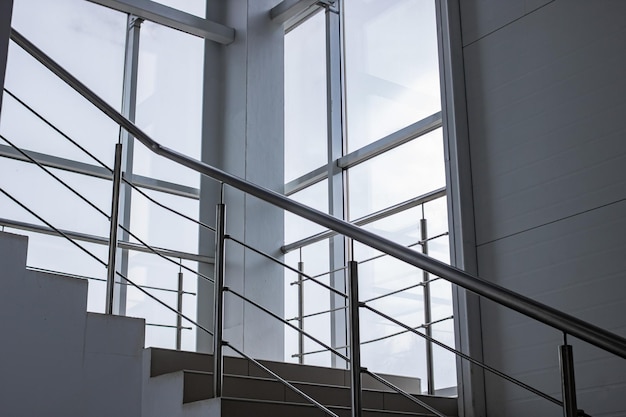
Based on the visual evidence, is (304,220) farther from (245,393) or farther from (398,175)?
(245,393)

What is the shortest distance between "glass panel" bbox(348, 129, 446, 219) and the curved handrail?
150 cm

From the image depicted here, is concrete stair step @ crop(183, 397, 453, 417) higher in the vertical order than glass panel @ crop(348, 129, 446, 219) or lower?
lower

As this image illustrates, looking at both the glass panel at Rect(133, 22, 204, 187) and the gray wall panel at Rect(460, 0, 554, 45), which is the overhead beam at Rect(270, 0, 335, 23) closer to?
the glass panel at Rect(133, 22, 204, 187)

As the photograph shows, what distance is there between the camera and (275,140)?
4.50 m

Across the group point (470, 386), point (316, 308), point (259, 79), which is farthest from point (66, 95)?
point (470, 386)

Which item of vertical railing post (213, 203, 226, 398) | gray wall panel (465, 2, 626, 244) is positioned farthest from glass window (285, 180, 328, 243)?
vertical railing post (213, 203, 226, 398)

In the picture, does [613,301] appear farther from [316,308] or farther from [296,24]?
[296,24]

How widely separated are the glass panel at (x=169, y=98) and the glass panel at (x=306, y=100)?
49 centimetres

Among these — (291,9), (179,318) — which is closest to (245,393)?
(179,318)

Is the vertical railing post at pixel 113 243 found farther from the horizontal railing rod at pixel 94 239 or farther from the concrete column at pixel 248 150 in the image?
the concrete column at pixel 248 150

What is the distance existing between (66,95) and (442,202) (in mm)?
1947

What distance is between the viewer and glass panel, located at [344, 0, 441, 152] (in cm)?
385

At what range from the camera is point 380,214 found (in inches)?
153

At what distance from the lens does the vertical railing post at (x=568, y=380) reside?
150 centimetres
